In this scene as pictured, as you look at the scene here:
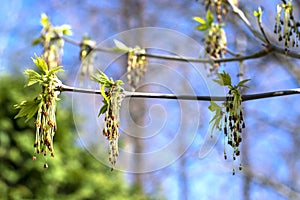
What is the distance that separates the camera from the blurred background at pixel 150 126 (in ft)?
10.9

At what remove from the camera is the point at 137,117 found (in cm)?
631

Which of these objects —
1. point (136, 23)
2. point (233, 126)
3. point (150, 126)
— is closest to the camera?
point (233, 126)

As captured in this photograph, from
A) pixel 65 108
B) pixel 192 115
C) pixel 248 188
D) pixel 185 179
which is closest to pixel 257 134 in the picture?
pixel 248 188

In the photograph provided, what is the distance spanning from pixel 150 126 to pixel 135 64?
2487 mm

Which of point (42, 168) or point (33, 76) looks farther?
point (42, 168)

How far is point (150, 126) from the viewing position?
460cm

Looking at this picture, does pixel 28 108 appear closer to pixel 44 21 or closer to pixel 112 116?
pixel 112 116

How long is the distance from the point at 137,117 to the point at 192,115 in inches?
87.6

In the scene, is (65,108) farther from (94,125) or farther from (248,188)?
(248,188)

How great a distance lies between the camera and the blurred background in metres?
3.33

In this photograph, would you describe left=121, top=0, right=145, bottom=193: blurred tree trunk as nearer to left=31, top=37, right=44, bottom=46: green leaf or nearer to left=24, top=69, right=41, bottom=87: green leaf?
left=31, top=37, right=44, bottom=46: green leaf

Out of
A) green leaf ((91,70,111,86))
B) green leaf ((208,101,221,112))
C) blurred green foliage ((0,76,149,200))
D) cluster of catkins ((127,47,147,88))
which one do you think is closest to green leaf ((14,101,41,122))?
green leaf ((91,70,111,86))

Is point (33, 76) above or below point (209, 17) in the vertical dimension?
below

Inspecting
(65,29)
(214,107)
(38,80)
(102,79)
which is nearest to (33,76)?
(38,80)
